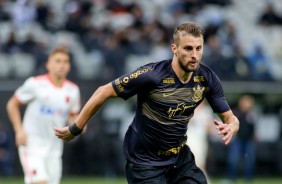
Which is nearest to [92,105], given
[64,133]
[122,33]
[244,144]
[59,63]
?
[64,133]

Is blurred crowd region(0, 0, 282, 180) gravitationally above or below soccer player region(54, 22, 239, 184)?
below

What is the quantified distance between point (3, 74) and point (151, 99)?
12936 mm

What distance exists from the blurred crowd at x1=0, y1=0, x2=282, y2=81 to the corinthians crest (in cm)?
1231

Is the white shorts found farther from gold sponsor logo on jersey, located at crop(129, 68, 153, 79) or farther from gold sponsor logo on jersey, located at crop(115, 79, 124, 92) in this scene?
gold sponsor logo on jersey, located at crop(129, 68, 153, 79)

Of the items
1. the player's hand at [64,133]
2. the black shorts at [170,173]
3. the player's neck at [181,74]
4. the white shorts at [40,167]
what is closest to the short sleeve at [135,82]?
the player's neck at [181,74]

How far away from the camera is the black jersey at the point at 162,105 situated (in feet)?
26.9

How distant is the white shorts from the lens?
11.1m

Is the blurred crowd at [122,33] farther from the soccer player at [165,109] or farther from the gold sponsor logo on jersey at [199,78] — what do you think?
the gold sponsor logo on jersey at [199,78]

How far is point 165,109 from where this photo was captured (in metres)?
8.32

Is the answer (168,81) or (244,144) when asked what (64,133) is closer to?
(168,81)

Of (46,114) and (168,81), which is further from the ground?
(168,81)

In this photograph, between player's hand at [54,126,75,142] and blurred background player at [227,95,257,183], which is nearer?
player's hand at [54,126,75,142]

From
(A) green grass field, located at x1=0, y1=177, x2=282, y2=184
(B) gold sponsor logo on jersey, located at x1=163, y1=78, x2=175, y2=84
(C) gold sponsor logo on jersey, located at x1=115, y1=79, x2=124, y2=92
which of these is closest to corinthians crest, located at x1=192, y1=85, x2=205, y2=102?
(B) gold sponsor logo on jersey, located at x1=163, y1=78, x2=175, y2=84

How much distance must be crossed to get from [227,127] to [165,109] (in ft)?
2.22
